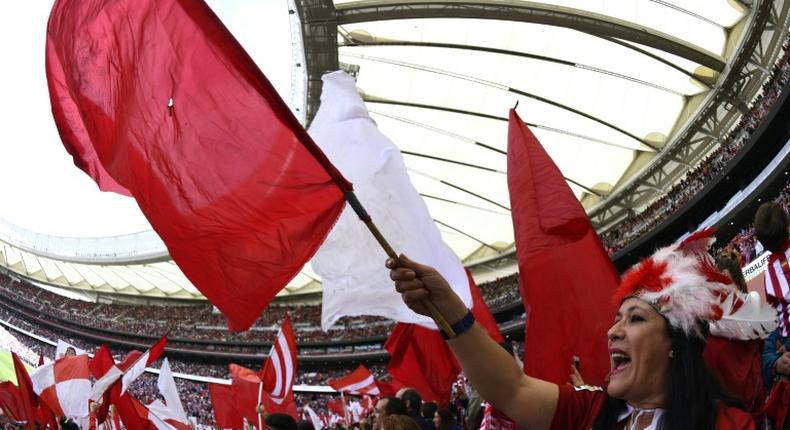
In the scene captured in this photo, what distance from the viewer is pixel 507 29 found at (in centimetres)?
2253

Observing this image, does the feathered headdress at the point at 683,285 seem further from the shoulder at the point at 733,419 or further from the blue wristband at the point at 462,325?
the blue wristband at the point at 462,325

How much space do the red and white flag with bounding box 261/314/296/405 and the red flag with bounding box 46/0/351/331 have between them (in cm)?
522

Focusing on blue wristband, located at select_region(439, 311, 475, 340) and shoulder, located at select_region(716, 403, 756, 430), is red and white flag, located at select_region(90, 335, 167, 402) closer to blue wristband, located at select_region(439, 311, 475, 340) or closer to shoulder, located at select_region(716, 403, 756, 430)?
blue wristband, located at select_region(439, 311, 475, 340)

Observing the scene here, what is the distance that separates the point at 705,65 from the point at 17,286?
7306 cm

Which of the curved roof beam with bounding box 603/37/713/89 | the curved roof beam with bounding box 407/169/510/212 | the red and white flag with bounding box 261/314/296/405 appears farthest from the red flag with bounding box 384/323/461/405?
the curved roof beam with bounding box 407/169/510/212

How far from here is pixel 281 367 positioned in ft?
30.1

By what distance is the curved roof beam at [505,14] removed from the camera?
20.2 m

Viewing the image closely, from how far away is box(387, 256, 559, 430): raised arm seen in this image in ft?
7.23

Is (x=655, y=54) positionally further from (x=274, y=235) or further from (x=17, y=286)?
(x=17, y=286)

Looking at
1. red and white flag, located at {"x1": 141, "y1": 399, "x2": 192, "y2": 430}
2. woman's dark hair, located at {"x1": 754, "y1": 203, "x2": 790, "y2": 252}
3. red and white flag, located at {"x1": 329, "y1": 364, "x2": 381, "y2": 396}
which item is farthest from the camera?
red and white flag, located at {"x1": 329, "y1": 364, "x2": 381, "y2": 396}

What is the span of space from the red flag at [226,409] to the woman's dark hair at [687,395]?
8.90 meters

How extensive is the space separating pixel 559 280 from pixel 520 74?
821 inches

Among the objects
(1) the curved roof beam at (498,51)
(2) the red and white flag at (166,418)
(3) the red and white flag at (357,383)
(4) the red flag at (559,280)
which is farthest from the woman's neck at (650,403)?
(1) the curved roof beam at (498,51)

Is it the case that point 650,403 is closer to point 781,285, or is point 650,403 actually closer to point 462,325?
point 462,325
